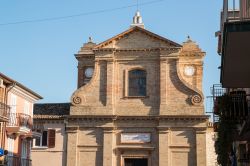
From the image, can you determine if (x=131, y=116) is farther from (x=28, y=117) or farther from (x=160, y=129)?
(x=28, y=117)

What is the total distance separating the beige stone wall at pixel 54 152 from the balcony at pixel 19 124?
27.8 feet

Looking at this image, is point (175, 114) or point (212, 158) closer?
point (175, 114)

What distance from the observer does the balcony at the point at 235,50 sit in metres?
7.89

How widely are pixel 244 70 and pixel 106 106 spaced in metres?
24.8

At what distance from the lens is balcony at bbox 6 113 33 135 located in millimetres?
26266

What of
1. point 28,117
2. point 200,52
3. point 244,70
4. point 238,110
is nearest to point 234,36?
point 244,70

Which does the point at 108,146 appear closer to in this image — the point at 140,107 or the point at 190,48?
the point at 140,107

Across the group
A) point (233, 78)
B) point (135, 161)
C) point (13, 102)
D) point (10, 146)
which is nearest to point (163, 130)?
point (135, 161)

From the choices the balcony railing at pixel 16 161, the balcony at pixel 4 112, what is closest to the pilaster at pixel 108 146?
the balcony railing at pixel 16 161

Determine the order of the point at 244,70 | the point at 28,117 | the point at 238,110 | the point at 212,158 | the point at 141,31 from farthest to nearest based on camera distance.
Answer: the point at 212,158, the point at 141,31, the point at 28,117, the point at 238,110, the point at 244,70

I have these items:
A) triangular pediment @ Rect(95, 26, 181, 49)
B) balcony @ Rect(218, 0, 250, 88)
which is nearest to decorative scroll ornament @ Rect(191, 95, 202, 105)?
triangular pediment @ Rect(95, 26, 181, 49)

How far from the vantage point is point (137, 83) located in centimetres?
3522

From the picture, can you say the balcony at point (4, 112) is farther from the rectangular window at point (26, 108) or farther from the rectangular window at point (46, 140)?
the rectangular window at point (46, 140)

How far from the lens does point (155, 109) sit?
34156 mm
